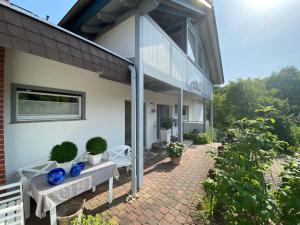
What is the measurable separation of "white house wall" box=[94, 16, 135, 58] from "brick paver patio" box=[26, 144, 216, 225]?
3.20 meters

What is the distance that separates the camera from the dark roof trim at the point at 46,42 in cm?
167

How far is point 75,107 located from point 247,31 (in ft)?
34.6

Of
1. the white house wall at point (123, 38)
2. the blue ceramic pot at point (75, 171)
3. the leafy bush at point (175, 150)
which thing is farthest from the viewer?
the leafy bush at point (175, 150)

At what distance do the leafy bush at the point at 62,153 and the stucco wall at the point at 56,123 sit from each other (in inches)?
40.2

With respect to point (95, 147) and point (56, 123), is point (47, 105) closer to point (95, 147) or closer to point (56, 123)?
point (56, 123)

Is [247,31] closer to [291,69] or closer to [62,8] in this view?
[62,8]

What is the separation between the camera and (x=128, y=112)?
5875 millimetres

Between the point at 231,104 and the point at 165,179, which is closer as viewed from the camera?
the point at 165,179

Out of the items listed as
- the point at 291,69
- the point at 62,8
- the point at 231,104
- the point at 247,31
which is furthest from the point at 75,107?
the point at 291,69

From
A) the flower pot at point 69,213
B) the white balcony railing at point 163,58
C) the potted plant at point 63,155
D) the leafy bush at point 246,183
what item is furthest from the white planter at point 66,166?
the white balcony railing at point 163,58

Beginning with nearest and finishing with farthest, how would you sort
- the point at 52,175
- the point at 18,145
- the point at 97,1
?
the point at 52,175
the point at 18,145
the point at 97,1

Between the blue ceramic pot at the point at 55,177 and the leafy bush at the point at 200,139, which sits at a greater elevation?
the blue ceramic pot at the point at 55,177

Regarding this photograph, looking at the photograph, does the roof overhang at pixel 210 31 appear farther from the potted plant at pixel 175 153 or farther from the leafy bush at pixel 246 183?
the potted plant at pixel 175 153

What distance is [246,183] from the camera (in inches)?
72.3
